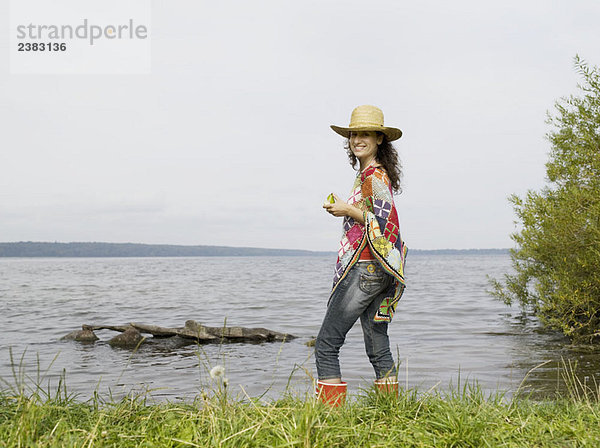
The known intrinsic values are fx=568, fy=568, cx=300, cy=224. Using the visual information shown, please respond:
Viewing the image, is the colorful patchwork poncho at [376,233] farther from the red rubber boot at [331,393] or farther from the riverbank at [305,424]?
the riverbank at [305,424]

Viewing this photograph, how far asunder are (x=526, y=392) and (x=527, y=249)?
15.4 feet

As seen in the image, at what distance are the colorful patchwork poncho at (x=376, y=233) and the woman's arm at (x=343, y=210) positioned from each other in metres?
0.05

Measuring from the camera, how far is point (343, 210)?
406 cm

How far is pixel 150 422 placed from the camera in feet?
12.5

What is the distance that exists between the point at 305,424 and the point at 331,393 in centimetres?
89

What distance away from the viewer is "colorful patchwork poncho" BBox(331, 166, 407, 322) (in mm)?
4117

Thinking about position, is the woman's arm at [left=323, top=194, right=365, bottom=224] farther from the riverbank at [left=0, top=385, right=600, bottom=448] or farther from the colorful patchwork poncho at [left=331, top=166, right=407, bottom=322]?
the riverbank at [left=0, top=385, right=600, bottom=448]

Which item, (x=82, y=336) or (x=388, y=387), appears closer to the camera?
(x=388, y=387)

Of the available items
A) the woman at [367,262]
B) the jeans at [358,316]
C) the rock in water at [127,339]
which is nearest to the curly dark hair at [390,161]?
the woman at [367,262]

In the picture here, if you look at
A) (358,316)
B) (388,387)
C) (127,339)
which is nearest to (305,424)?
(388,387)

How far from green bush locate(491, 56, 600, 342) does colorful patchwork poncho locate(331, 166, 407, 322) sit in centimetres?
576

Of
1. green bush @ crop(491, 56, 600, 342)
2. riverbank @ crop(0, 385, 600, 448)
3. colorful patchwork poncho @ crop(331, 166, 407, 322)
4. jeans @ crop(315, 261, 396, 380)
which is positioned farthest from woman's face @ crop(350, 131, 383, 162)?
green bush @ crop(491, 56, 600, 342)

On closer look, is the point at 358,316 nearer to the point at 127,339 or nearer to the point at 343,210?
the point at 343,210

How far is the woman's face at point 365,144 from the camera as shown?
443 cm
